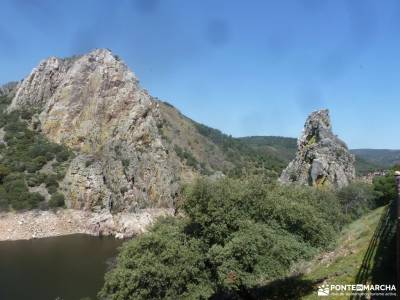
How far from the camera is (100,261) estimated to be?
53.2 m

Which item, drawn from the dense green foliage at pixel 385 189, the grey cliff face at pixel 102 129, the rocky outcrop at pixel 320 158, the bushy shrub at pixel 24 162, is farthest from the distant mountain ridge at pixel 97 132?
the dense green foliage at pixel 385 189

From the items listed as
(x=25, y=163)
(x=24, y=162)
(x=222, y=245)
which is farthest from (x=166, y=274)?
(x=24, y=162)

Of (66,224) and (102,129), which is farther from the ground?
(102,129)

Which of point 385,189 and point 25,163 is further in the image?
point 25,163

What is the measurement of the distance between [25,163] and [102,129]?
58.6ft

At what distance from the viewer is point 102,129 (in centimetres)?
9538

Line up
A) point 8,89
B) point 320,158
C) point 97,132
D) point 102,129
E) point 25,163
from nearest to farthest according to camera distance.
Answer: point 320,158 < point 25,163 < point 97,132 < point 102,129 < point 8,89

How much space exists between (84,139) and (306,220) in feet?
256

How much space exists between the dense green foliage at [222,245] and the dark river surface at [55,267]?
17.1 metres

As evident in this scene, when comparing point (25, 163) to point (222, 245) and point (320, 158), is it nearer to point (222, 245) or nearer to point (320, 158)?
point (320, 158)

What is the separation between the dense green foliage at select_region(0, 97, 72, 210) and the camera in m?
76.9

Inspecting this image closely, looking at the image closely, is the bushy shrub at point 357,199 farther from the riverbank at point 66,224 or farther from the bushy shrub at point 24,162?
the bushy shrub at point 24,162

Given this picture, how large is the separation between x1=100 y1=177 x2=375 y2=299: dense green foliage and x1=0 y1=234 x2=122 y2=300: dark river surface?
17.1 m

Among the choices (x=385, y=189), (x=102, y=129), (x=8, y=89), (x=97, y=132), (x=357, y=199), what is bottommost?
(x=357, y=199)
